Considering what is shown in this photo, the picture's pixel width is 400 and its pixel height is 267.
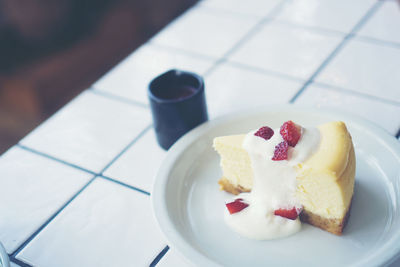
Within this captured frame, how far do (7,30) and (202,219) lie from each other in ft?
6.31

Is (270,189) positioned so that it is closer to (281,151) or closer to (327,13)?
(281,151)

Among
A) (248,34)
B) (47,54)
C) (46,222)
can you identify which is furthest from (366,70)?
(47,54)

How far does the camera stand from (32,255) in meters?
0.85

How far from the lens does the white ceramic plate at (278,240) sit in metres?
0.78

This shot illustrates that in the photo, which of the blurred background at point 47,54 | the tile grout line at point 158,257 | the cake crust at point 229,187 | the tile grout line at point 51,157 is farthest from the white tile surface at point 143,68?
the blurred background at point 47,54

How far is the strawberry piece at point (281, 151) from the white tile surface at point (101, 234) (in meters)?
0.25

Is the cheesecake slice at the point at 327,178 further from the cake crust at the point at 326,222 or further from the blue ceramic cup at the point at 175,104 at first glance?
the blue ceramic cup at the point at 175,104

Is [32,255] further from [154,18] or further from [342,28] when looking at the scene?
[154,18]

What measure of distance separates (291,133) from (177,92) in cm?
32

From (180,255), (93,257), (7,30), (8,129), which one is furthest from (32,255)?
(7,30)

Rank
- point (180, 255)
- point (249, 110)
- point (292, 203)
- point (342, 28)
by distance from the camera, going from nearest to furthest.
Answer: point (180, 255)
point (292, 203)
point (249, 110)
point (342, 28)

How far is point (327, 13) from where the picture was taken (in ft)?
4.76

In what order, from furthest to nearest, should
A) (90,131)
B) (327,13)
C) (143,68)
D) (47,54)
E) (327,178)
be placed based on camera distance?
(47,54) < (327,13) < (143,68) < (90,131) < (327,178)

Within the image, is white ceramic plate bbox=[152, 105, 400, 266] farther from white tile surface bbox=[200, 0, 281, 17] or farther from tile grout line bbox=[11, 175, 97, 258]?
white tile surface bbox=[200, 0, 281, 17]
